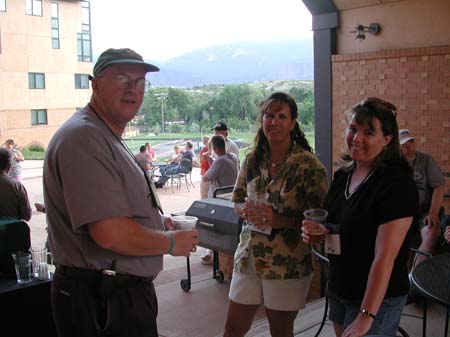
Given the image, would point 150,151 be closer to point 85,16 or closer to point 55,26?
point 55,26

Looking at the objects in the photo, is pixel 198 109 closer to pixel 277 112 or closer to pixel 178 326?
pixel 178 326

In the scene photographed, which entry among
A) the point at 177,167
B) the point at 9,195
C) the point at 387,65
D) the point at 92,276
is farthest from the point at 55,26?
the point at 92,276

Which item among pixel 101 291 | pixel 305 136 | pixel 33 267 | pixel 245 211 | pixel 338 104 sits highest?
pixel 338 104

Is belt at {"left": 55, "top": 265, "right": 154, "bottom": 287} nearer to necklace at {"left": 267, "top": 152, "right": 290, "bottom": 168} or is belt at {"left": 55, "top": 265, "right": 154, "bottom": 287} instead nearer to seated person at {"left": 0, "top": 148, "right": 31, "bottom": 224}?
necklace at {"left": 267, "top": 152, "right": 290, "bottom": 168}

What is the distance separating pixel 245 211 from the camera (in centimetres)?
252

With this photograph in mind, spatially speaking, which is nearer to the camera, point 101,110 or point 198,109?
point 101,110

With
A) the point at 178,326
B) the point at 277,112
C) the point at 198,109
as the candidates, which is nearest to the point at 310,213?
the point at 277,112

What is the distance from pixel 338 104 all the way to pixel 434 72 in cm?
142

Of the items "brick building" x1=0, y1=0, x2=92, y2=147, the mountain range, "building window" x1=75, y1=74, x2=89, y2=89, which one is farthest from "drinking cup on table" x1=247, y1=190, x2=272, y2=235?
"building window" x1=75, y1=74, x2=89, y2=89

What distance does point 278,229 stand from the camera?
2.51 meters

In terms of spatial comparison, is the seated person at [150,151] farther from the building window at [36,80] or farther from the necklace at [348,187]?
the building window at [36,80]

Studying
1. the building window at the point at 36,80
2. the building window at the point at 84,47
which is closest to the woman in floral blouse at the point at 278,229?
the building window at the point at 36,80

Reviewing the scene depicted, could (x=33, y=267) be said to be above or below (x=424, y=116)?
below

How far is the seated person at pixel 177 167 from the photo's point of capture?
51.8 ft
